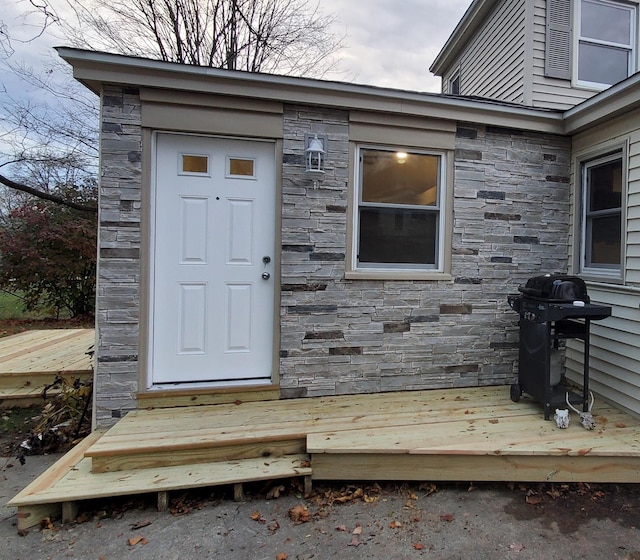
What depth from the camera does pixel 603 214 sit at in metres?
3.49

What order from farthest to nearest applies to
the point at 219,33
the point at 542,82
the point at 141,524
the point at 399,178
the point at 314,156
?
the point at 219,33
the point at 542,82
the point at 399,178
the point at 314,156
the point at 141,524

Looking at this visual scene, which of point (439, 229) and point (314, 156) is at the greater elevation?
point (314, 156)

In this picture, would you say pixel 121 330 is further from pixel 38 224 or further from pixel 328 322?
pixel 38 224

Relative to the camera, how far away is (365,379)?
11.1 feet

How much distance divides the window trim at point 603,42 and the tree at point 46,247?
807 cm

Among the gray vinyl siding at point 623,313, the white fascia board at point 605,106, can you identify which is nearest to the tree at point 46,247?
the white fascia board at point 605,106

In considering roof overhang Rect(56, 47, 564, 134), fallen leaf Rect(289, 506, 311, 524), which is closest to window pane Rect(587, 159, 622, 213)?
roof overhang Rect(56, 47, 564, 134)

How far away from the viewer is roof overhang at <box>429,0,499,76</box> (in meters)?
5.93

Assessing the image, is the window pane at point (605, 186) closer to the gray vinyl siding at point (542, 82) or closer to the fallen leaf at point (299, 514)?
the gray vinyl siding at point (542, 82)

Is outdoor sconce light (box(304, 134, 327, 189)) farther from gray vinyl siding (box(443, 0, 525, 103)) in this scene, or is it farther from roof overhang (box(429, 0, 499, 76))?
roof overhang (box(429, 0, 499, 76))

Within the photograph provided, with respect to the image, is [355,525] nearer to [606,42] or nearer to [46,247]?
[606,42]

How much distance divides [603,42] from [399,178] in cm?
415

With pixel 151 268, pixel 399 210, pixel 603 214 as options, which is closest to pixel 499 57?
pixel 603 214

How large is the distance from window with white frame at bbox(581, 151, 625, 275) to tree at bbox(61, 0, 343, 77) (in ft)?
23.5
